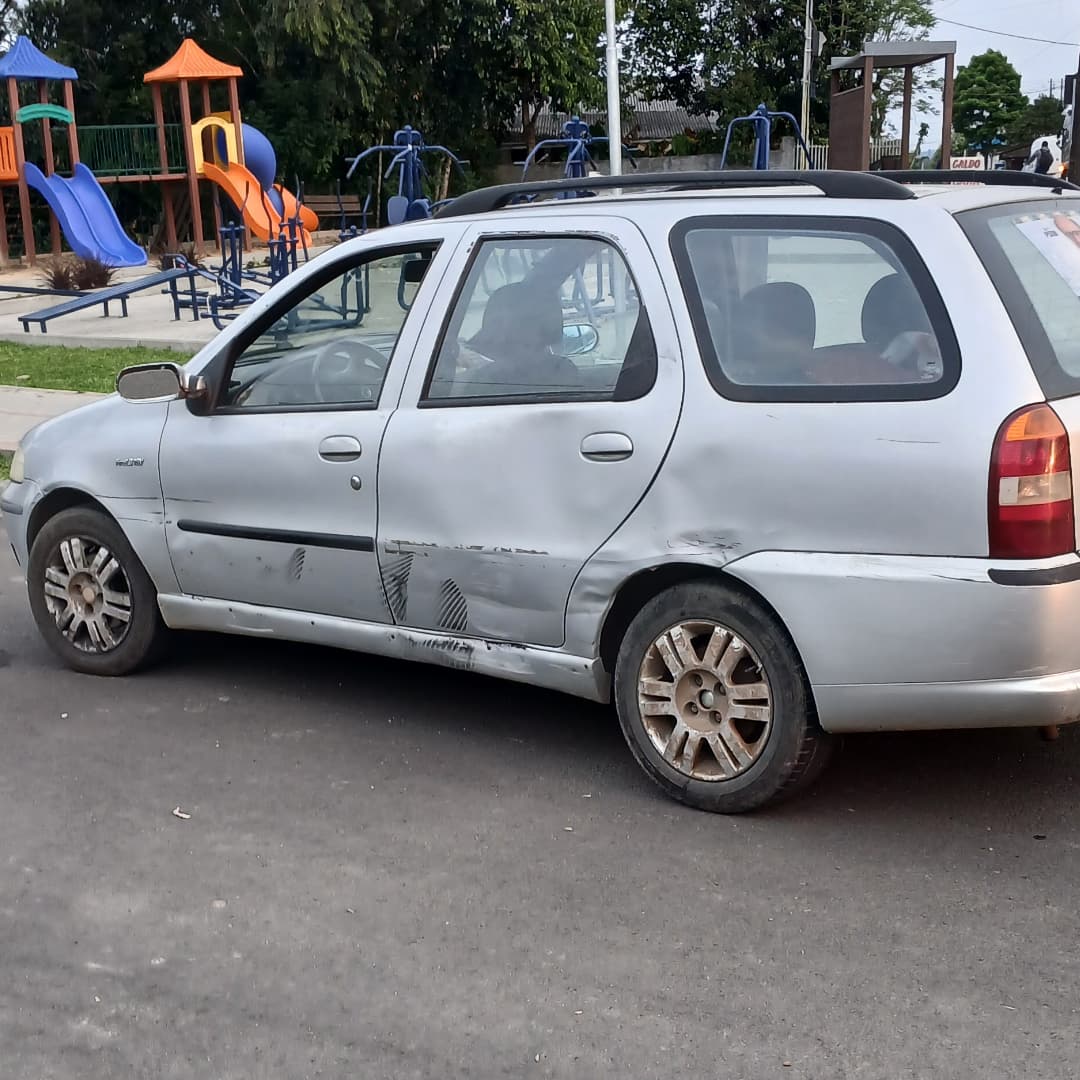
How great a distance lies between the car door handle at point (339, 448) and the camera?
181 inches

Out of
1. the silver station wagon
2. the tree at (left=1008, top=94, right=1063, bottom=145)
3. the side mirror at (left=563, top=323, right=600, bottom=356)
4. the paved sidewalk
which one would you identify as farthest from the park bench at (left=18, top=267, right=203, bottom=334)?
the tree at (left=1008, top=94, right=1063, bottom=145)

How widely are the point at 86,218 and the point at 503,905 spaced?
2556 centimetres

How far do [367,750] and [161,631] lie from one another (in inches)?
45.0

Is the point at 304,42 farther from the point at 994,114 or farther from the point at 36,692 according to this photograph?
the point at 994,114

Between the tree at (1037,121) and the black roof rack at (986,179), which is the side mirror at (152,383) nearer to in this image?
the black roof rack at (986,179)

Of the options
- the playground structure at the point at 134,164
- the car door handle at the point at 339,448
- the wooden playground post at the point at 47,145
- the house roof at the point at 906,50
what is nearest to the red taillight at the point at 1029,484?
the car door handle at the point at 339,448

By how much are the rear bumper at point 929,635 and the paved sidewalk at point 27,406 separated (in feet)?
24.5

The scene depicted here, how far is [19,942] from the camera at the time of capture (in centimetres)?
348

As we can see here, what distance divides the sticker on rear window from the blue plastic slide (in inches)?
923

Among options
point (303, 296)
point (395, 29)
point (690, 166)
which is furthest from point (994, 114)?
point (303, 296)

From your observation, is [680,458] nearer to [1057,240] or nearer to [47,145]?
[1057,240]

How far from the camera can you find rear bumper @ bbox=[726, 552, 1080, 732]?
3.57m

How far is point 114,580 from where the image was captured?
17.7ft

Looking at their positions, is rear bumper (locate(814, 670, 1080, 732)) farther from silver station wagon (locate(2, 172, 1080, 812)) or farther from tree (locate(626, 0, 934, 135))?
tree (locate(626, 0, 934, 135))
